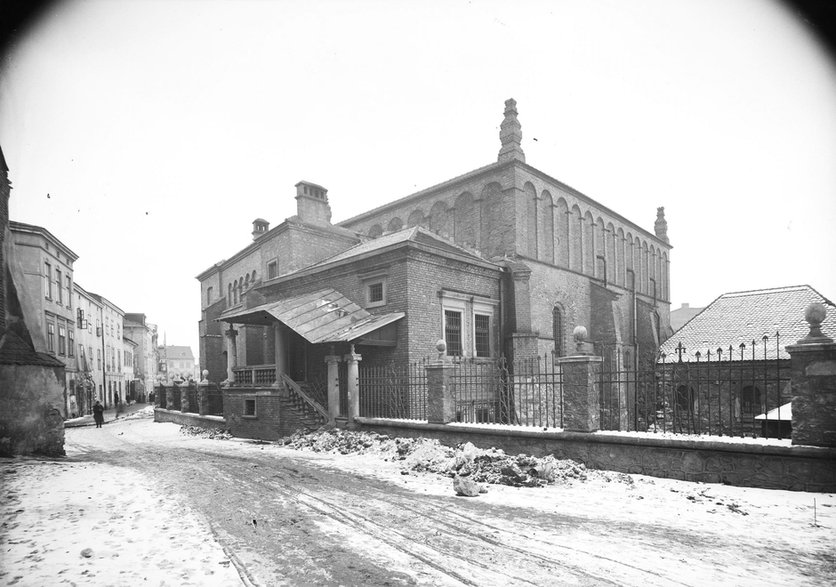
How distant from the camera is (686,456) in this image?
313 inches

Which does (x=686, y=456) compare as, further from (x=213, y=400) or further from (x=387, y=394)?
(x=213, y=400)

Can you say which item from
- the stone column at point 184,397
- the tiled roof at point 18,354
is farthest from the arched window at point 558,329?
the tiled roof at point 18,354

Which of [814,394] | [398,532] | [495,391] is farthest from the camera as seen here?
[495,391]

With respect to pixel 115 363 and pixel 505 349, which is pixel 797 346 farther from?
pixel 115 363

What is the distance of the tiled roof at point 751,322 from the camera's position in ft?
69.0

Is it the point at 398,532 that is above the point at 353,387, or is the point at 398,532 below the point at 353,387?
below

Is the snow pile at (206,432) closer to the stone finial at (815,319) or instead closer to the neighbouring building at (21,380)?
the neighbouring building at (21,380)

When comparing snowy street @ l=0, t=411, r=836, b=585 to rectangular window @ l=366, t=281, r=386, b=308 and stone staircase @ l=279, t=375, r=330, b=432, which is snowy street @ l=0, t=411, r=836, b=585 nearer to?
stone staircase @ l=279, t=375, r=330, b=432

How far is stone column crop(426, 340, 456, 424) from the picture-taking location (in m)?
11.4

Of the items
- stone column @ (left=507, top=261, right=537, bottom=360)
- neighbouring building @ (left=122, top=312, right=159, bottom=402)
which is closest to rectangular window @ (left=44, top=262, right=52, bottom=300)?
stone column @ (left=507, top=261, right=537, bottom=360)

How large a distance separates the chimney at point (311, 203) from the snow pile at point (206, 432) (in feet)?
36.1

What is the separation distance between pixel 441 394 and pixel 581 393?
344 cm

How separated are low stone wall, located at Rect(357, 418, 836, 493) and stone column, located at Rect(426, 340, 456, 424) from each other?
0.97 meters

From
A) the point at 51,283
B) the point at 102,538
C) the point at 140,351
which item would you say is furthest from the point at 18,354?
the point at 140,351
